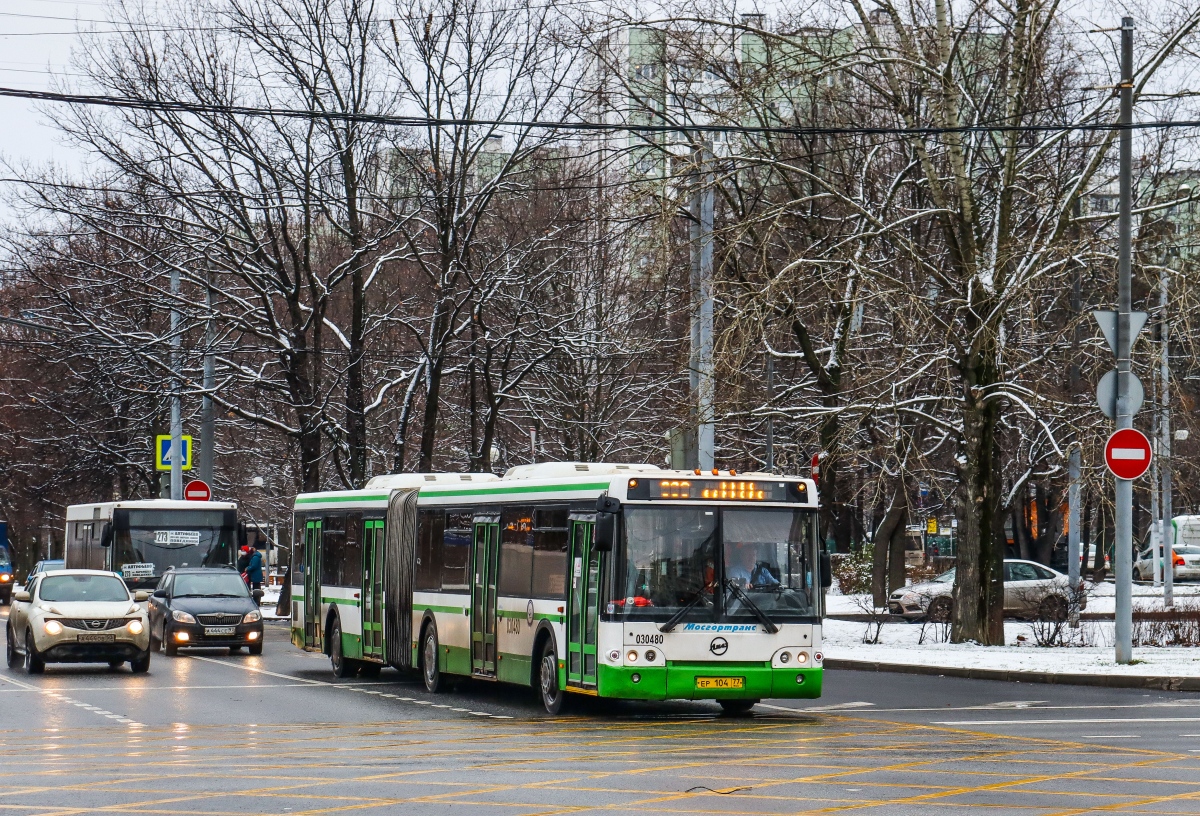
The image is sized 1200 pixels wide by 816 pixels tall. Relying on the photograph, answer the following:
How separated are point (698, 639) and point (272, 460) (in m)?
35.3

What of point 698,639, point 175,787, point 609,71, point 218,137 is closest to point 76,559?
point 218,137

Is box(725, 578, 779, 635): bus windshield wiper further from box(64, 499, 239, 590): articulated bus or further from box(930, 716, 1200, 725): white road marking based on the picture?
box(64, 499, 239, 590): articulated bus

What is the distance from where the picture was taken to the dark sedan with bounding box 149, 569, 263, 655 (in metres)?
30.3

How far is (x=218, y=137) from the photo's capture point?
119 ft

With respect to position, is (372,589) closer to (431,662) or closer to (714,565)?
(431,662)

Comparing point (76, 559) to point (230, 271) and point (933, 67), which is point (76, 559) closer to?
point (230, 271)

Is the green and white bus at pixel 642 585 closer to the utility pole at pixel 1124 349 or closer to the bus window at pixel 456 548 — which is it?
the bus window at pixel 456 548

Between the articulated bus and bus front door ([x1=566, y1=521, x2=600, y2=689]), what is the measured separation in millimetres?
20543

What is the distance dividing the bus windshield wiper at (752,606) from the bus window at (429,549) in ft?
A: 18.4

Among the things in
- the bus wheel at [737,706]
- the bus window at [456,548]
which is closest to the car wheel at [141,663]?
the bus window at [456,548]

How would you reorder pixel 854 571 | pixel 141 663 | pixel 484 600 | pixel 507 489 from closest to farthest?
pixel 507 489
pixel 484 600
pixel 141 663
pixel 854 571

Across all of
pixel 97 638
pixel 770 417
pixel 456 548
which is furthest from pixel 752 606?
pixel 97 638

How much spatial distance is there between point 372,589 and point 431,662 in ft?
8.40

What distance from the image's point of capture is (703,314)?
2636 centimetres
